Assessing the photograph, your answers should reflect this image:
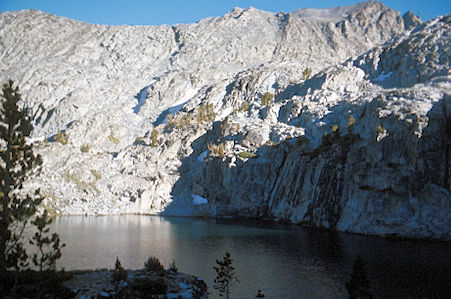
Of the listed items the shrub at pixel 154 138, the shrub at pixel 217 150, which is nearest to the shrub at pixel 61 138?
the shrub at pixel 154 138

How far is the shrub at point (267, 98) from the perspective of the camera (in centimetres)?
12381

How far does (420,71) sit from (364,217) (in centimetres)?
5692

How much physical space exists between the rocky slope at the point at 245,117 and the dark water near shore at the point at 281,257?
12516 millimetres

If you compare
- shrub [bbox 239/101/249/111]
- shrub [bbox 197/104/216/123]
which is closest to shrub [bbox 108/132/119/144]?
shrub [bbox 197/104/216/123]

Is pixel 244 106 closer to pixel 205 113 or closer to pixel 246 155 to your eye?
pixel 205 113

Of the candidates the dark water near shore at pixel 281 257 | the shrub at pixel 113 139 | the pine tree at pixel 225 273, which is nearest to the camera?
the pine tree at pixel 225 273

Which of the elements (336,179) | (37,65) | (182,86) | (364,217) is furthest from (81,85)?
(364,217)

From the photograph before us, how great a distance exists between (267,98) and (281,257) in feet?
292

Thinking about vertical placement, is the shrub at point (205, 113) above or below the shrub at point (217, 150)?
above

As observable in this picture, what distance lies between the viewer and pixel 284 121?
110 m

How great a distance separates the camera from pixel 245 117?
11850 centimetres

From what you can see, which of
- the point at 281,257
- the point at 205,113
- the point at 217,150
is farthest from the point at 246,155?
the point at 281,257

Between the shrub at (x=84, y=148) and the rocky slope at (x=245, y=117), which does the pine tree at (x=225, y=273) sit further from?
the shrub at (x=84, y=148)

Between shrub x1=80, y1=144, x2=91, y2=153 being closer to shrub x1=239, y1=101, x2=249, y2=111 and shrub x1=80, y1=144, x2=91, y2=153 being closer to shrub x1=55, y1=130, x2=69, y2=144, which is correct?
shrub x1=55, y1=130, x2=69, y2=144
